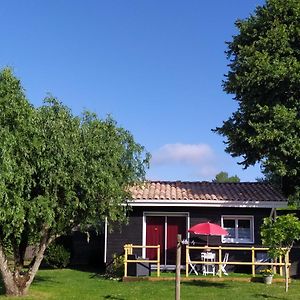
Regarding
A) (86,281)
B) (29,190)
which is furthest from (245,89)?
(29,190)

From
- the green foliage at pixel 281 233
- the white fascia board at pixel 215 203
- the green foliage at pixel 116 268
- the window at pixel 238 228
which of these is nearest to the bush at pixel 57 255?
the green foliage at pixel 116 268

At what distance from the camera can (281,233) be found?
1527cm

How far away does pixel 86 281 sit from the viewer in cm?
1848

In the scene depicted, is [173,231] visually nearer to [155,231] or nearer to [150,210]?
[155,231]

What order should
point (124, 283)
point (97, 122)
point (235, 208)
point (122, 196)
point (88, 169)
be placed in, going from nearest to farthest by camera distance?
point (88, 169) < point (97, 122) < point (122, 196) < point (124, 283) < point (235, 208)

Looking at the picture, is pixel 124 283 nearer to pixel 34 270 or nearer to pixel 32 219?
pixel 34 270

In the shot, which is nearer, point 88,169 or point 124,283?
point 88,169

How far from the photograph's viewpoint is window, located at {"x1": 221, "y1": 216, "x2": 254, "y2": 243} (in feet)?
71.2

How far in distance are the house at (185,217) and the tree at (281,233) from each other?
5715 mm

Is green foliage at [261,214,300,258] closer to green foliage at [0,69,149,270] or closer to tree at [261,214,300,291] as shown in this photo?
tree at [261,214,300,291]

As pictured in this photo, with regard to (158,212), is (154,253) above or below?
below

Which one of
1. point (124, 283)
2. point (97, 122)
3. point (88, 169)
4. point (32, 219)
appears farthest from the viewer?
point (124, 283)

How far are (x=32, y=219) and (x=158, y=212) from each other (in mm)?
9451

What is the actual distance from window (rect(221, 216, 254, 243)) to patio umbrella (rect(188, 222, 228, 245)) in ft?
4.95
